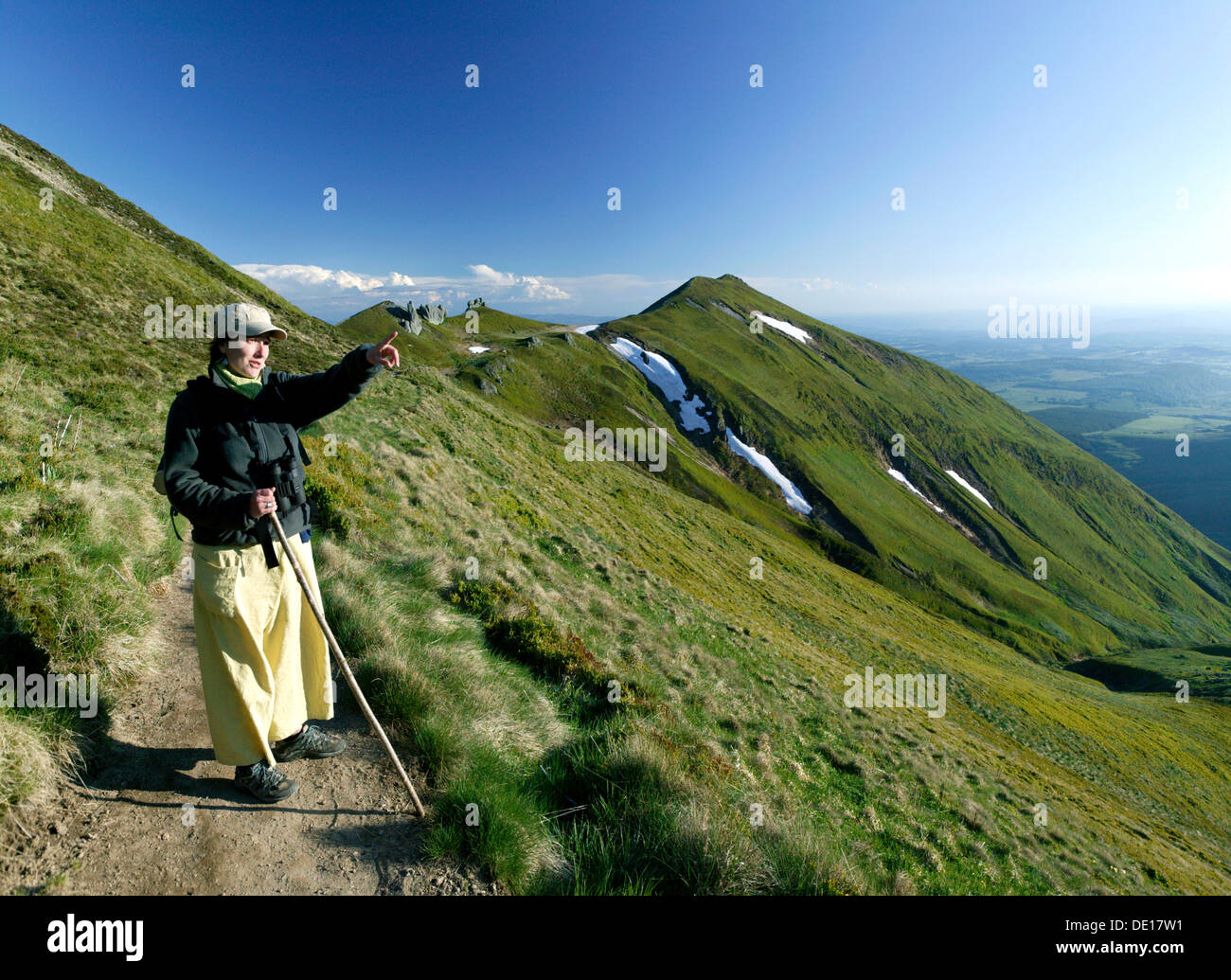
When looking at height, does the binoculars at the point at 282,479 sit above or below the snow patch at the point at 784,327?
below

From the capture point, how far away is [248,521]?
366 centimetres

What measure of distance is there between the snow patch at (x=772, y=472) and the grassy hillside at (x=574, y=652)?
20078 mm

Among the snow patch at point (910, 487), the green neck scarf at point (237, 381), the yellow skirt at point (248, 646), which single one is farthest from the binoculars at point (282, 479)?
the snow patch at point (910, 487)

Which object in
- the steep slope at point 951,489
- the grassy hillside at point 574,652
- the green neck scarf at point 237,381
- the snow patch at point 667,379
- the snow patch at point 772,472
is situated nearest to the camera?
the green neck scarf at point 237,381

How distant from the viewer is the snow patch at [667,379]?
80.3 metres

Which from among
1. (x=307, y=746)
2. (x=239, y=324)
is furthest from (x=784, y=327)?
(x=307, y=746)

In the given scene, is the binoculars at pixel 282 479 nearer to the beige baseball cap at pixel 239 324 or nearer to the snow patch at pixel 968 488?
the beige baseball cap at pixel 239 324

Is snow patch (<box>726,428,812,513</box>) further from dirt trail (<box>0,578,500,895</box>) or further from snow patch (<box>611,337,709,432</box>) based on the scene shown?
dirt trail (<box>0,578,500,895</box>)

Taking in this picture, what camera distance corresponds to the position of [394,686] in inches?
199

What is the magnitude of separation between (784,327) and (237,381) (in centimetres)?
14604

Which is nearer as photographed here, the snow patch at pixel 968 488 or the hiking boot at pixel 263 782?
the hiking boot at pixel 263 782
